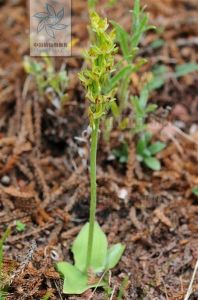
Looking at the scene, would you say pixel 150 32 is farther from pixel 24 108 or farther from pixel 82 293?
pixel 82 293

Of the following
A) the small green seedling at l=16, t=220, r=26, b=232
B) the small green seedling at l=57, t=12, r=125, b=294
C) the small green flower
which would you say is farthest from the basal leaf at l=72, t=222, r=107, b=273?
the small green flower

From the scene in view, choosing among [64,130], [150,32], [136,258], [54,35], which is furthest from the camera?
[150,32]

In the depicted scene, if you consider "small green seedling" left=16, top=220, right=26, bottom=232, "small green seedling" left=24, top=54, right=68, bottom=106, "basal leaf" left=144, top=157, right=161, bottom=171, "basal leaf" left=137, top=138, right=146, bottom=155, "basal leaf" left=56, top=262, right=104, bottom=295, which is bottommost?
"basal leaf" left=56, top=262, right=104, bottom=295

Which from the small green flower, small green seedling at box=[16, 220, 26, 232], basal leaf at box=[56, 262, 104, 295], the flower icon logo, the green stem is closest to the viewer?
the small green flower

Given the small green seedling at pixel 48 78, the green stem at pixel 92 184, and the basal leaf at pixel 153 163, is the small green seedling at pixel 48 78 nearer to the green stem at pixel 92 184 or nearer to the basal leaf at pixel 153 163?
the basal leaf at pixel 153 163

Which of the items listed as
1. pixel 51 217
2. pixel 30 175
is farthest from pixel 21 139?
pixel 51 217

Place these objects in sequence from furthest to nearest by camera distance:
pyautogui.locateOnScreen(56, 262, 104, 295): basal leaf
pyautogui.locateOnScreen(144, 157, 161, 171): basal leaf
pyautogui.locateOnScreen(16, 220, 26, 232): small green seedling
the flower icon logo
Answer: the flower icon logo, pyautogui.locateOnScreen(144, 157, 161, 171): basal leaf, pyautogui.locateOnScreen(16, 220, 26, 232): small green seedling, pyautogui.locateOnScreen(56, 262, 104, 295): basal leaf

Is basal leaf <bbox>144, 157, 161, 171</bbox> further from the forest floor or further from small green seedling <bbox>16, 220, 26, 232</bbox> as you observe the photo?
small green seedling <bbox>16, 220, 26, 232</bbox>
